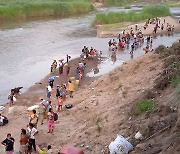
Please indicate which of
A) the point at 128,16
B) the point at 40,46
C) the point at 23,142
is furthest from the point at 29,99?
the point at 128,16

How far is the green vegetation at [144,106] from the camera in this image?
12992 mm

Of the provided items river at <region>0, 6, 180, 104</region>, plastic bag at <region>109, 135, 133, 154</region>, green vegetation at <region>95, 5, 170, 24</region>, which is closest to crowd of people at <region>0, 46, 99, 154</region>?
river at <region>0, 6, 180, 104</region>

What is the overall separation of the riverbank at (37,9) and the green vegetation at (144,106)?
43127 millimetres

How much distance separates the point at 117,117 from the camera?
13984mm

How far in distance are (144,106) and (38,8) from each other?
46.7 meters

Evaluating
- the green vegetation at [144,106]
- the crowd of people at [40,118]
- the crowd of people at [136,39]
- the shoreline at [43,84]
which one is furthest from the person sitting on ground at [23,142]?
the crowd of people at [136,39]

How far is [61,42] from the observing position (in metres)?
40.6

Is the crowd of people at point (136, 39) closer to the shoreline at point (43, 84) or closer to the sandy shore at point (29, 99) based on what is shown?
the shoreline at point (43, 84)

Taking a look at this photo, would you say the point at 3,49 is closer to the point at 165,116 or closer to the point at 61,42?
the point at 61,42

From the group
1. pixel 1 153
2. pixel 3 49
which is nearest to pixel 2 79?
pixel 3 49

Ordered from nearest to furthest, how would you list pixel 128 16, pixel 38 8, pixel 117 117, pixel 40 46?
pixel 117 117 → pixel 40 46 → pixel 128 16 → pixel 38 8

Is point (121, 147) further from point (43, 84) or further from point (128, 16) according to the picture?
point (128, 16)

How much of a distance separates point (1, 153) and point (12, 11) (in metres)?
43.3

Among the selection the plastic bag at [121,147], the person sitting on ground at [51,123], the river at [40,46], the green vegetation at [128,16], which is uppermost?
the plastic bag at [121,147]
